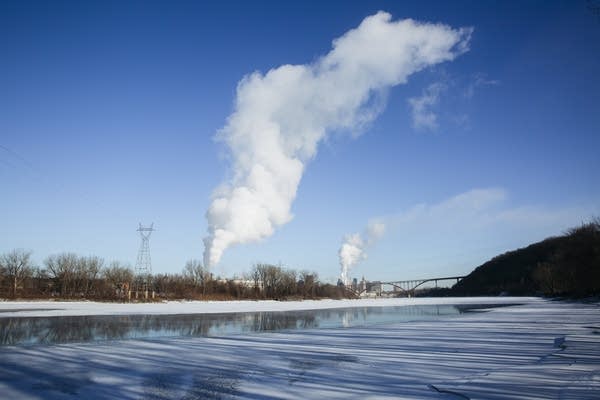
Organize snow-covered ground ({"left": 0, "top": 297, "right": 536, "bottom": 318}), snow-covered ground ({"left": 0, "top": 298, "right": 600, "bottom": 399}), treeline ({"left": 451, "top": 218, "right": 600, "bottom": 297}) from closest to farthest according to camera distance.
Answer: snow-covered ground ({"left": 0, "top": 298, "right": 600, "bottom": 399})
snow-covered ground ({"left": 0, "top": 297, "right": 536, "bottom": 318})
treeline ({"left": 451, "top": 218, "right": 600, "bottom": 297})

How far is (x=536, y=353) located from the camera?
1054 cm

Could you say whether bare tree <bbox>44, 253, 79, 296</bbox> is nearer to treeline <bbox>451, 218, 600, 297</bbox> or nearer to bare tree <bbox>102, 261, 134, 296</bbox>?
bare tree <bbox>102, 261, 134, 296</bbox>

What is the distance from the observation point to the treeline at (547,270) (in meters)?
51.2

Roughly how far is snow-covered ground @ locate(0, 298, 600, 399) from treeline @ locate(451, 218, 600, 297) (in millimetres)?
45079

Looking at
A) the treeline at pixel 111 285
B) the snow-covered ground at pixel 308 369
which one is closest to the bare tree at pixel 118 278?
the treeline at pixel 111 285

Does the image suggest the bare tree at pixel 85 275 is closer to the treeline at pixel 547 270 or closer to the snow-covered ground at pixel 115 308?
the snow-covered ground at pixel 115 308

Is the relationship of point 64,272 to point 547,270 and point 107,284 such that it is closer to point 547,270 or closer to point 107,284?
point 107,284

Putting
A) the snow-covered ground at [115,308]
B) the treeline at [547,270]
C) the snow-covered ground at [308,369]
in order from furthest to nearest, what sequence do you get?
the treeline at [547,270]
the snow-covered ground at [115,308]
the snow-covered ground at [308,369]

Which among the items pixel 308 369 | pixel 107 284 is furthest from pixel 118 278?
pixel 308 369

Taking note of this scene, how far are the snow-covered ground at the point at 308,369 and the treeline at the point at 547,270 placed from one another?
45.1 m

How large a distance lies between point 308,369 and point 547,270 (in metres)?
90.2

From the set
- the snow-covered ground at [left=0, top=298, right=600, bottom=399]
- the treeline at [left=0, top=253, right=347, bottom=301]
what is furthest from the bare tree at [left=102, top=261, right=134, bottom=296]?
the snow-covered ground at [left=0, top=298, right=600, bottom=399]

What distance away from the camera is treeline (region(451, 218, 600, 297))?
168ft

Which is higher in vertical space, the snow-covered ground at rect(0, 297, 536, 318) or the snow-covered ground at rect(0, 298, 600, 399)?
the snow-covered ground at rect(0, 298, 600, 399)
